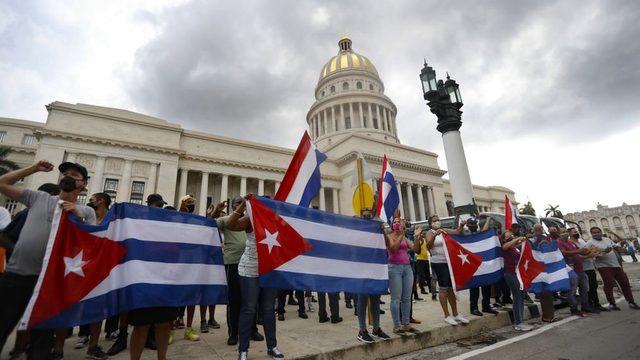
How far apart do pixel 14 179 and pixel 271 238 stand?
2.58 m

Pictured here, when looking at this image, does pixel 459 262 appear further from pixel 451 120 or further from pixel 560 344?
pixel 451 120

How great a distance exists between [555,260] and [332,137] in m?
43.9

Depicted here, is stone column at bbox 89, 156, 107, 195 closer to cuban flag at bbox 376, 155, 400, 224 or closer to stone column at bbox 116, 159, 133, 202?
stone column at bbox 116, 159, 133, 202

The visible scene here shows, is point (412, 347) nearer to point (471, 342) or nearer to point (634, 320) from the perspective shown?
point (471, 342)

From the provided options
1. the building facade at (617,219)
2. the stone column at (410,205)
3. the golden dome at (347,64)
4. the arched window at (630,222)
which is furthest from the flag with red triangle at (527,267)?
the arched window at (630,222)

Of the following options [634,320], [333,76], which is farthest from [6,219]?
[333,76]

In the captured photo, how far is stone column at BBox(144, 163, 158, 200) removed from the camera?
26.5 m

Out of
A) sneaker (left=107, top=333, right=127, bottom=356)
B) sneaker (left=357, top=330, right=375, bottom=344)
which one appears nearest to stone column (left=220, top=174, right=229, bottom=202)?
A: sneaker (left=107, top=333, right=127, bottom=356)

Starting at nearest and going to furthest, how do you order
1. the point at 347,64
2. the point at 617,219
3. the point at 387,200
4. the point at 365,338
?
the point at 365,338 < the point at 387,200 < the point at 347,64 < the point at 617,219

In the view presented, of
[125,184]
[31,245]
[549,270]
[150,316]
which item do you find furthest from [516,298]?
[125,184]

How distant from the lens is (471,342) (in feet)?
15.8

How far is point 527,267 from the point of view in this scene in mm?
6219

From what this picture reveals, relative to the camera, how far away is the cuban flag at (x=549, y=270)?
20.9 ft

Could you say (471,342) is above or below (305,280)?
below
